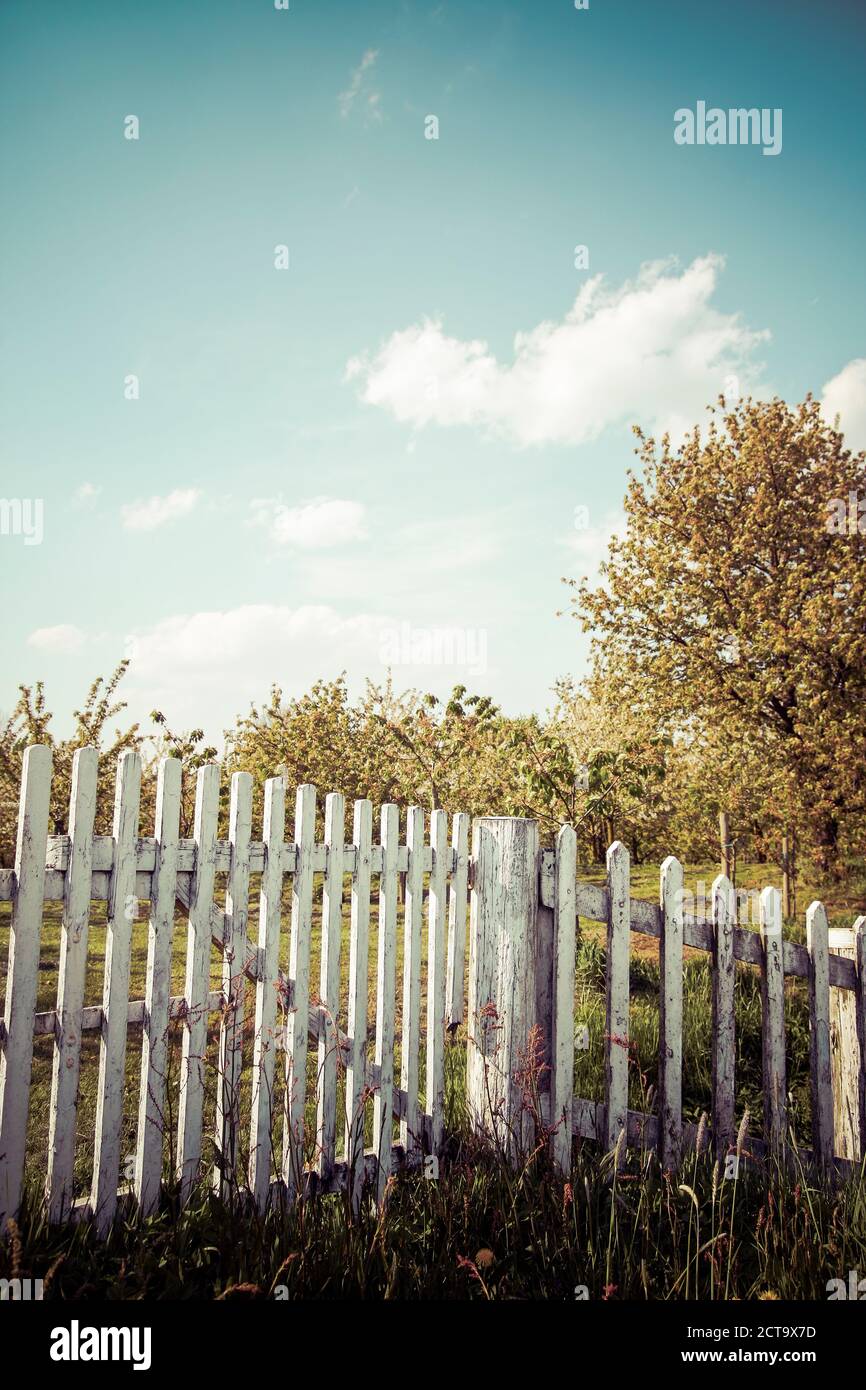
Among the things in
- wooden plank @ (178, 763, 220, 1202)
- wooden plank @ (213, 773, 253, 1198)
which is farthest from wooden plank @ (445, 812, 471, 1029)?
wooden plank @ (178, 763, 220, 1202)

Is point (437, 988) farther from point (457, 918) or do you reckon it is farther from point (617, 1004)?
point (617, 1004)

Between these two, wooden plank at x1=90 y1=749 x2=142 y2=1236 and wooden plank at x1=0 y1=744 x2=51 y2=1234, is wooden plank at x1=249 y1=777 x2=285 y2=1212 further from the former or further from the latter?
wooden plank at x1=0 y1=744 x2=51 y2=1234

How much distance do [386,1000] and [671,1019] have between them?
1.36 meters

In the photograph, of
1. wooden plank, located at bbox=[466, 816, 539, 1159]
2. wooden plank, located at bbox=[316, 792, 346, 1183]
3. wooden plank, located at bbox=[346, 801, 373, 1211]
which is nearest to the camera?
wooden plank, located at bbox=[316, 792, 346, 1183]

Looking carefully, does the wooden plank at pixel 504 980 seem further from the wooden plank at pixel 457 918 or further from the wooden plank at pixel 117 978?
the wooden plank at pixel 117 978

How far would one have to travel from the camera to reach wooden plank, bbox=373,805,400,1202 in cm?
→ 341

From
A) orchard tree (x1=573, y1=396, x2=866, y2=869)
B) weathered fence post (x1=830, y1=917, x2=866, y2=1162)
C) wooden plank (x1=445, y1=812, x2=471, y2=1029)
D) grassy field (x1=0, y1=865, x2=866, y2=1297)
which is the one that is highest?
orchard tree (x1=573, y1=396, x2=866, y2=869)

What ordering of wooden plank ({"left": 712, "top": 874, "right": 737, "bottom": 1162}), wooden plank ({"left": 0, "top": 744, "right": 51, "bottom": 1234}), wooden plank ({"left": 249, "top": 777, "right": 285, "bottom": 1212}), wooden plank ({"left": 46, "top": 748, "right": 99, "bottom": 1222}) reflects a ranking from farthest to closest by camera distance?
1. wooden plank ({"left": 712, "top": 874, "right": 737, "bottom": 1162})
2. wooden plank ({"left": 249, "top": 777, "right": 285, "bottom": 1212})
3. wooden plank ({"left": 46, "top": 748, "right": 99, "bottom": 1222})
4. wooden plank ({"left": 0, "top": 744, "right": 51, "bottom": 1234})

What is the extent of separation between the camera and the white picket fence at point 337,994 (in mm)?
2652

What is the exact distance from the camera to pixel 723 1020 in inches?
143

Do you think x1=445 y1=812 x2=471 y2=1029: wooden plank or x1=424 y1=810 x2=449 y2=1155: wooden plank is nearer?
x1=424 y1=810 x2=449 y2=1155: wooden plank

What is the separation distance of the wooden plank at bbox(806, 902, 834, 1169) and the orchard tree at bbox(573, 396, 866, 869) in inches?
298

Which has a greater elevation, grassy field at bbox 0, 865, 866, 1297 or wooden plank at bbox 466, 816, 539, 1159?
wooden plank at bbox 466, 816, 539, 1159
